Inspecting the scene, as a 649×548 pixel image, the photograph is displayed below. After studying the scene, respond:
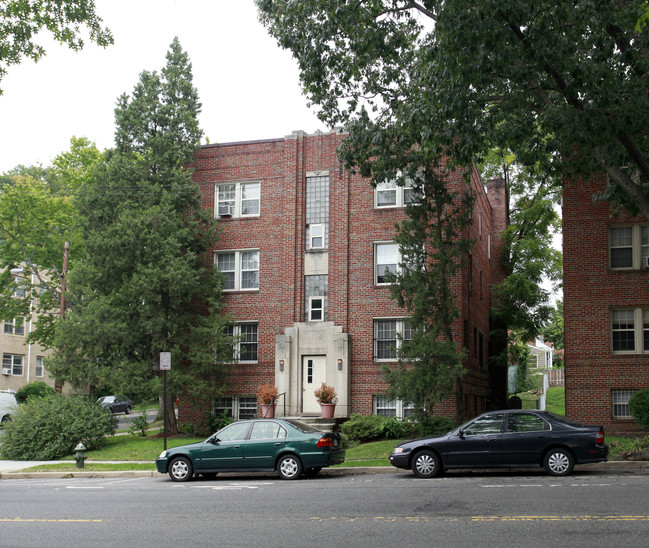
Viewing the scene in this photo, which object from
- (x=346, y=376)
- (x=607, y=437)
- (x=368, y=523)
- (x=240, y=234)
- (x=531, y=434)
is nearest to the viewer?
(x=368, y=523)

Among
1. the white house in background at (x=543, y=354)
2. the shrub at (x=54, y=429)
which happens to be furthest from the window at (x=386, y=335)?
the white house in background at (x=543, y=354)

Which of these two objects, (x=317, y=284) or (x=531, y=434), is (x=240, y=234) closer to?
(x=317, y=284)

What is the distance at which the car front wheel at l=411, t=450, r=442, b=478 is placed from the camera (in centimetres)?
1655

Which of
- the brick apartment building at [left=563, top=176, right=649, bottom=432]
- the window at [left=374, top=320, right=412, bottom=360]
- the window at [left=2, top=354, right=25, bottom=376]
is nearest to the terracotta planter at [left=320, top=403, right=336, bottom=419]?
the window at [left=374, top=320, right=412, bottom=360]

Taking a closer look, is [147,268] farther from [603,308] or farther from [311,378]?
[603,308]

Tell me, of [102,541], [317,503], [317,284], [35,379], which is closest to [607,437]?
[317,284]

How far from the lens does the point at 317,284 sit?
28.4 m

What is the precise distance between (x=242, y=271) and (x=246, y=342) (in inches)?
111

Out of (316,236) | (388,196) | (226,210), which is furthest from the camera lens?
(226,210)

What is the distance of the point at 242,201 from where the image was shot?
97.6 ft

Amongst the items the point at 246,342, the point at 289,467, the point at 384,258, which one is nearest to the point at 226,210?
the point at 246,342

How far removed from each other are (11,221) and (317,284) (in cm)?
1974

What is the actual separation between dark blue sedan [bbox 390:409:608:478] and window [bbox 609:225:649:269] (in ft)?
35.1

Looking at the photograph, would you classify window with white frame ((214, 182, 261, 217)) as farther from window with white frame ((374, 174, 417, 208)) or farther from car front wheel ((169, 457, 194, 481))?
car front wheel ((169, 457, 194, 481))
